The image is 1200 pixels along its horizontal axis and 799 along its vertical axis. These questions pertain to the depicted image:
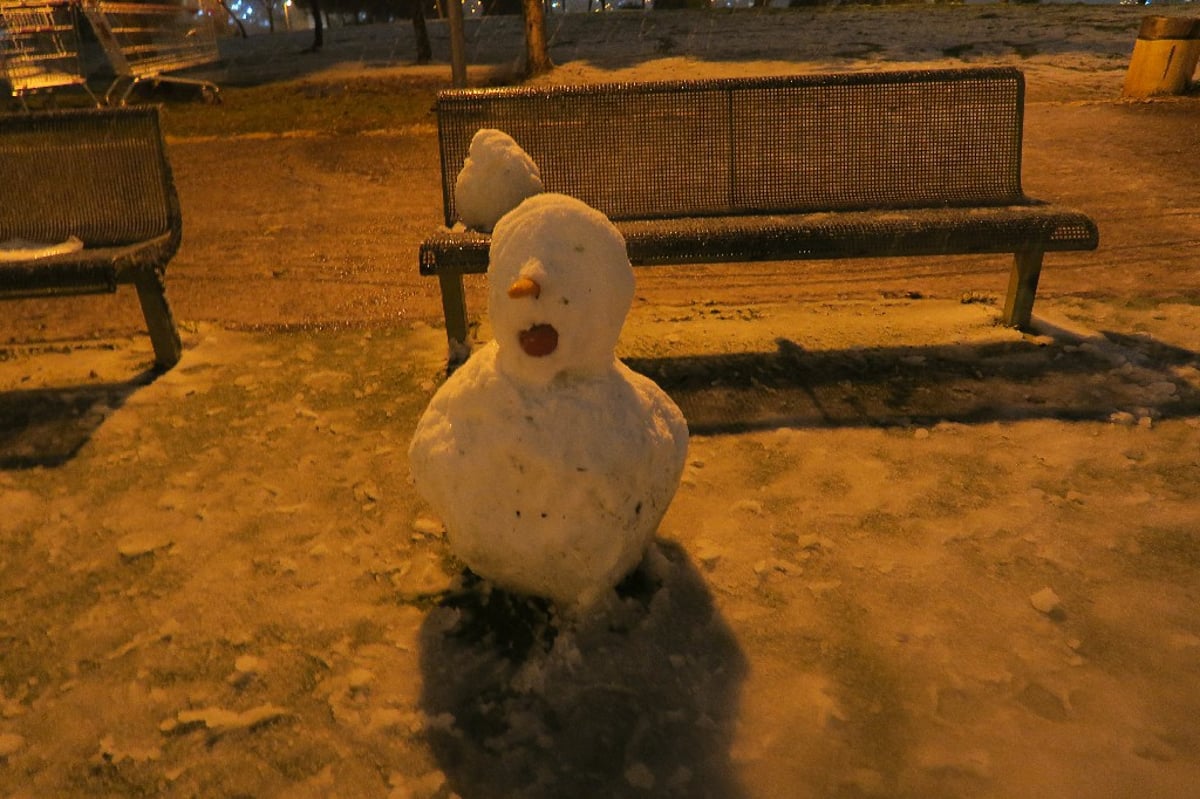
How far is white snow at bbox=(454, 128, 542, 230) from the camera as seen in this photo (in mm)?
3131

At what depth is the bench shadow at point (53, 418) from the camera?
3439 mm

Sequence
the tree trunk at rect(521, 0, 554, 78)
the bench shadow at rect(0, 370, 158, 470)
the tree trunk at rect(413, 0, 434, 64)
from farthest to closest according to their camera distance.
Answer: the tree trunk at rect(413, 0, 434, 64) → the tree trunk at rect(521, 0, 554, 78) → the bench shadow at rect(0, 370, 158, 470)

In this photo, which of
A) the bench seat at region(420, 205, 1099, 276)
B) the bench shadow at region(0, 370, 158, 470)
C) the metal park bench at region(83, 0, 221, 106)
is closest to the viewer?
the bench shadow at region(0, 370, 158, 470)

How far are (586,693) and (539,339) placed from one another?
863mm

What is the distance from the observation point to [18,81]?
9.20 meters

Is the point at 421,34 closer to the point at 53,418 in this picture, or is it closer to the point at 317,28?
the point at 317,28

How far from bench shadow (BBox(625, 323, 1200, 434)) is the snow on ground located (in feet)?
0.06

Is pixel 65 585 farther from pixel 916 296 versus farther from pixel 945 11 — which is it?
pixel 945 11

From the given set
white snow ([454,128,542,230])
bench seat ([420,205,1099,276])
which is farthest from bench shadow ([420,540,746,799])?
bench seat ([420,205,1099,276])

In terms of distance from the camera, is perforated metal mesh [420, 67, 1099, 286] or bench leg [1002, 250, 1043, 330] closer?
bench leg [1002, 250, 1043, 330]

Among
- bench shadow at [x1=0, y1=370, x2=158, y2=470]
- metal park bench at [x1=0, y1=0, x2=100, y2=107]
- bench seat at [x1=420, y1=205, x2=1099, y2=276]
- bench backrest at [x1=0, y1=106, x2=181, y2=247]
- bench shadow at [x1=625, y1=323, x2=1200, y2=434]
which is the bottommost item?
bench shadow at [x1=0, y1=370, x2=158, y2=470]

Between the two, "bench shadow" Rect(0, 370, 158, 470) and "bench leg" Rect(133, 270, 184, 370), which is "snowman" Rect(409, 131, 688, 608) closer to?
"bench shadow" Rect(0, 370, 158, 470)

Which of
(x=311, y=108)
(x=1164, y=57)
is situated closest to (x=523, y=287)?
(x=1164, y=57)

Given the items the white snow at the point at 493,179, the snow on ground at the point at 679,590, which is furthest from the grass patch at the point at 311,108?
the white snow at the point at 493,179
